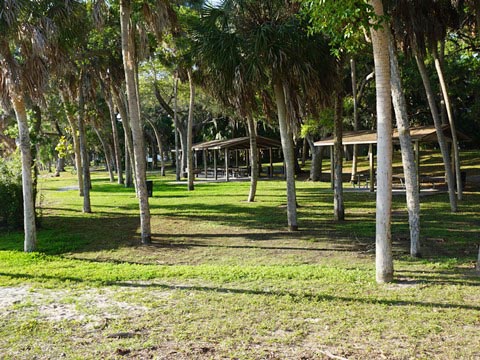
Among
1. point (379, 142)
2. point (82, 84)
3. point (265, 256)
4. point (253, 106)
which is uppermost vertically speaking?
point (82, 84)

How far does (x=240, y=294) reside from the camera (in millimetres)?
6918

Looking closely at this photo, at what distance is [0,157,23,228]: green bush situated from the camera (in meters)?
14.0

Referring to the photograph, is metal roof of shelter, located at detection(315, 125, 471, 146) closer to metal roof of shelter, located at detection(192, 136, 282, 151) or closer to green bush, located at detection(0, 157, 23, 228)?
metal roof of shelter, located at detection(192, 136, 282, 151)

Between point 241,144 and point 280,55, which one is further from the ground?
point 280,55

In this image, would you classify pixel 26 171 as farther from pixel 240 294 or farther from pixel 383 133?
pixel 383 133

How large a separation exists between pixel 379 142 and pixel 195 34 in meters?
8.04

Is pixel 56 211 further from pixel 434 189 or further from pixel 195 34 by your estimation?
pixel 434 189

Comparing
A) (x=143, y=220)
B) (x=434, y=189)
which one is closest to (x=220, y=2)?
(x=143, y=220)

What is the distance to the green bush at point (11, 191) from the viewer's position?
14.0 metres

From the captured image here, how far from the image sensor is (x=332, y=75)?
1285 centimetres

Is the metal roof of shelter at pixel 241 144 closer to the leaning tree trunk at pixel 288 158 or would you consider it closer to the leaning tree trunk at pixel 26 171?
the leaning tree trunk at pixel 288 158

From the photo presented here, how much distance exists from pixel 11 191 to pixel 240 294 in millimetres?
9701

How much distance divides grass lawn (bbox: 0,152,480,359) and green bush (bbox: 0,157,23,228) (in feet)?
1.84

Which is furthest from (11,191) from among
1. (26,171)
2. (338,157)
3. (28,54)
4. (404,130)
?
(404,130)
